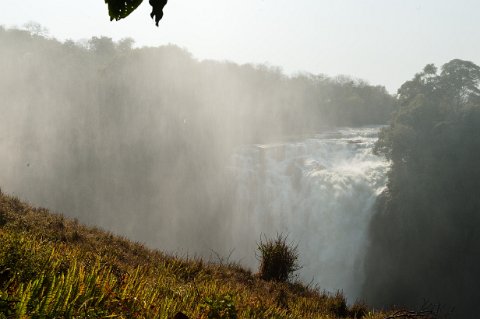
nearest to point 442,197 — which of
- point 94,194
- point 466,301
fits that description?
point 466,301

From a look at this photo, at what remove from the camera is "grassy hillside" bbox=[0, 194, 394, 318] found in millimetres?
3143

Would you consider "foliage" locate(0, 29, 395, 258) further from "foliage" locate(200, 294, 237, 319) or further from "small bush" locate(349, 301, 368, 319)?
"foliage" locate(200, 294, 237, 319)

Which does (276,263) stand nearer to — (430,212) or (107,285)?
(107,285)

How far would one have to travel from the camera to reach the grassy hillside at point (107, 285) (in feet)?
10.3

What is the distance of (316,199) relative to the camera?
125 feet

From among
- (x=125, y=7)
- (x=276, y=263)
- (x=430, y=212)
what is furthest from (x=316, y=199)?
(x=125, y=7)

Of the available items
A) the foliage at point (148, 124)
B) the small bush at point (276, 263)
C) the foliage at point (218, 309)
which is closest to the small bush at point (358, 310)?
the small bush at point (276, 263)

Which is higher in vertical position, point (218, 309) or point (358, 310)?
point (218, 309)

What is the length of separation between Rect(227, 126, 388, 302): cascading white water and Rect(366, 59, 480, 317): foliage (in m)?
2.04

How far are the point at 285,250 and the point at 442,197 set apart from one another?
86.4 feet

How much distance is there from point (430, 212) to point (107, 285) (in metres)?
33.4

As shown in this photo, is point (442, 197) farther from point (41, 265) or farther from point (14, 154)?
point (14, 154)

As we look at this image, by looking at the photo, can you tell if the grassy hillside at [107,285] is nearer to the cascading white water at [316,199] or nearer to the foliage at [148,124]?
Answer: the cascading white water at [316,199]

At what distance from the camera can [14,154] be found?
4606cm
